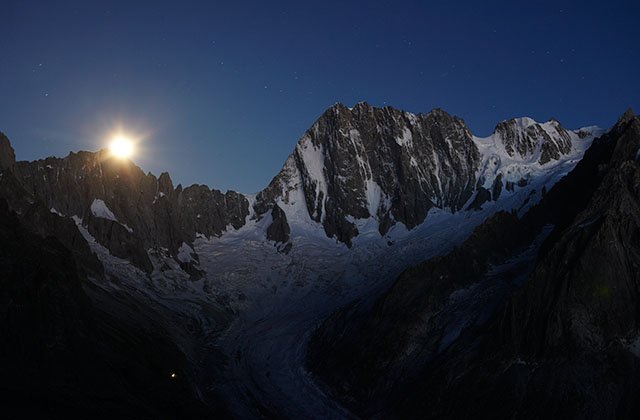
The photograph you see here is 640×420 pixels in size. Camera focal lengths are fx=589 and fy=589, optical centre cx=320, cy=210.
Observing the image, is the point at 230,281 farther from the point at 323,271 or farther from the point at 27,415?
the point at 27,415

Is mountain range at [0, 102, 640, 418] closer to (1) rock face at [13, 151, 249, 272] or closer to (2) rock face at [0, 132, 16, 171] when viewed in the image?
(2) rock face at [0, 132, 16, 171]

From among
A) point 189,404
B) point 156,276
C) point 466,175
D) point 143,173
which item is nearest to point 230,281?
point 156,276

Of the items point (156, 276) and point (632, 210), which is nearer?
point (632, 210)

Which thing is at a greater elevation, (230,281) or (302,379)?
(230,281)

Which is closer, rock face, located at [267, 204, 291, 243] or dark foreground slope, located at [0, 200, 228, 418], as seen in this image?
dark foreground slope, located at [0, 200, 228, 418]

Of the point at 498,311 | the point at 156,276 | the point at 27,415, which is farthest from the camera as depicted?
the point at 156,276

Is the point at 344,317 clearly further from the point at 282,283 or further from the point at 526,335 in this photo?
the point at 282,283

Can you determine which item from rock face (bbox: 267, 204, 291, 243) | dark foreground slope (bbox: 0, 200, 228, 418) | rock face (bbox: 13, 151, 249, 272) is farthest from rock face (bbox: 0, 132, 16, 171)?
dark foreground slope (bbox: 0, 200, 228, 418)
